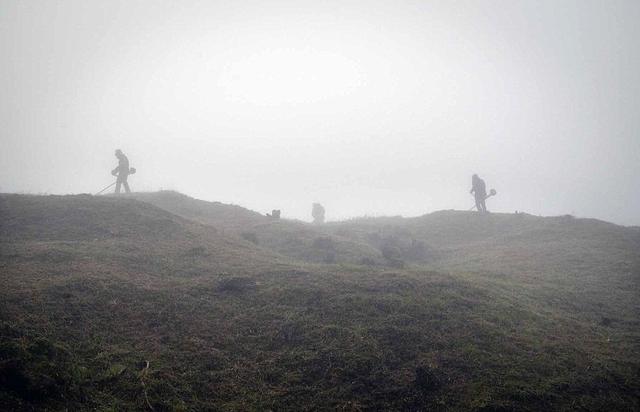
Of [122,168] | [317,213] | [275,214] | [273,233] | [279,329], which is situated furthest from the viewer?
[317,213]

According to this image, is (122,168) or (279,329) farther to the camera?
(122,168)

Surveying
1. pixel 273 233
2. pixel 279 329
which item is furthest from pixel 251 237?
pixel 279 329

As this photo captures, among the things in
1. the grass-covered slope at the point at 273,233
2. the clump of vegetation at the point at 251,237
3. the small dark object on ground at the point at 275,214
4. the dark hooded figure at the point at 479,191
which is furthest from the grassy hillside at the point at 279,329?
the dark hooded figure at the point at 479,191

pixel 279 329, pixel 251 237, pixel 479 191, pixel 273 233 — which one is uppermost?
pixel 479 191

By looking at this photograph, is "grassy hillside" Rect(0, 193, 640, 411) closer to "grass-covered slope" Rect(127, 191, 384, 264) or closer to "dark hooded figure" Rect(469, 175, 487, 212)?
"grass-covered slope" Rect(127, 191, 384, 264)

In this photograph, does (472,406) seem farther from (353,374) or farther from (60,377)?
(60,377)

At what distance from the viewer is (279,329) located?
9.68m

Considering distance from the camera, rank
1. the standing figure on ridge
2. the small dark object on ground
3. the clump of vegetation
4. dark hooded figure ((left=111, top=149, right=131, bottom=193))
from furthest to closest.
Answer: the standing figure on ridge → dark hooded figure ((left=111, top=149, right=131, bottom=193)) → the small dark object on ground → the clump of vegetation

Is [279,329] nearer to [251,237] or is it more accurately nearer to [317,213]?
[251,237]

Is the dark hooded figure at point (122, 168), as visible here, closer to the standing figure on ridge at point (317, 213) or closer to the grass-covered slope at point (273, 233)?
the grass-covered slope at point (273, 233)

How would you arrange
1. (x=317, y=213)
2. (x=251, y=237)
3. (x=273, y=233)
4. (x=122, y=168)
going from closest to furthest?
(x=251, y=237), (x=273, y=233), (x=122, y=168), (x=317, y=213)

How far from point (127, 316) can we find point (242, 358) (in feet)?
11.3

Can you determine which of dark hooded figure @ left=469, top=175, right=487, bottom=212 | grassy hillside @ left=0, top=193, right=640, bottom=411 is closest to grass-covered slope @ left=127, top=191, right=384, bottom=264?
grassy hillside @ left=0, top=193, right=640, bottom=411

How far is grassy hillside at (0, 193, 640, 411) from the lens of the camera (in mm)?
7090
